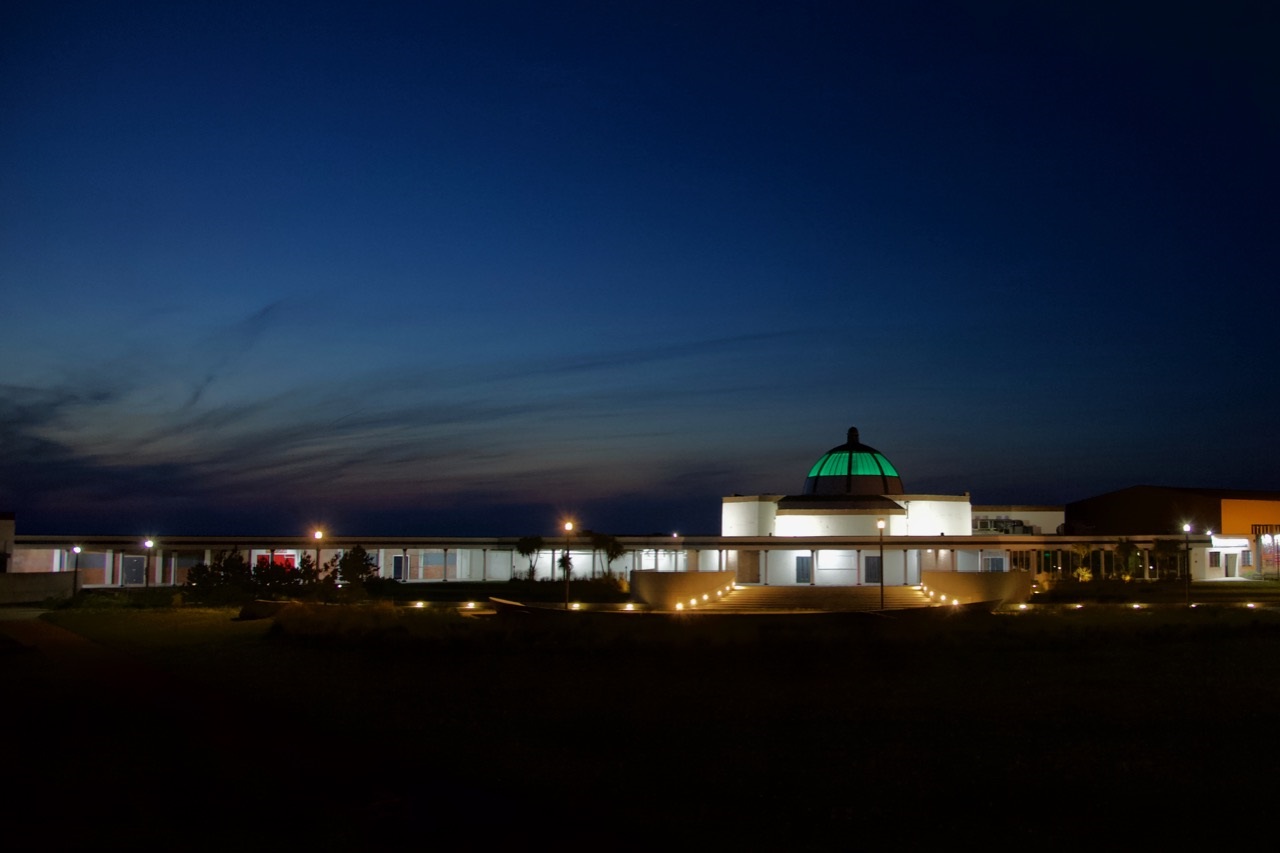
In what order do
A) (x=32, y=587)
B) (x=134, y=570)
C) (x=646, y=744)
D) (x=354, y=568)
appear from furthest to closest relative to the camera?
(x=134, y=570) < (x=32, y=587) < (x=354, y=568) < (x=646, y=744)

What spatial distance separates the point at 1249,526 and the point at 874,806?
6372 cm

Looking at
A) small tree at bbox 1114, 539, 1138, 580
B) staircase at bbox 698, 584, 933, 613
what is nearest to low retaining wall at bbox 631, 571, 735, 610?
staircase at bbox 698, 584, 933, 613

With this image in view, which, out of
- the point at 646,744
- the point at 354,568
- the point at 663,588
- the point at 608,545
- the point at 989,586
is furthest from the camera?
the point at 608,545

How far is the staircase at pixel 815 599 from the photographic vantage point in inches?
1676

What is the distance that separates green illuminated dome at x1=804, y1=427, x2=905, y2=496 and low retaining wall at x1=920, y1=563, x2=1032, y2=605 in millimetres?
15810

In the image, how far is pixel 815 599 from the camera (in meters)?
43.9

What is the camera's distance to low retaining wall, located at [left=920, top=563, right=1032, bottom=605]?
133 ft

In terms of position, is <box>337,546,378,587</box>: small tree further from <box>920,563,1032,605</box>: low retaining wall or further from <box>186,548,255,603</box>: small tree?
<box>920,563,1032,605</box>: low retaining wall

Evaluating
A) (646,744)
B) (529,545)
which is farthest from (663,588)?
(646,744)

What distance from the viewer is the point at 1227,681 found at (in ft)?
55.8

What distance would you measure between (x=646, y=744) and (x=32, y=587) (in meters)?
40.0

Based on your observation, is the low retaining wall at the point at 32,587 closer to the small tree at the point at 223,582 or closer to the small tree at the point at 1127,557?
the small tree at the point at 223,582

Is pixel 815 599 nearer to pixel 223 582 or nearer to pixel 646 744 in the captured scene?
pixel 223 582

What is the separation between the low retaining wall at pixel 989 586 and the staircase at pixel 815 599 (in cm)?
117
